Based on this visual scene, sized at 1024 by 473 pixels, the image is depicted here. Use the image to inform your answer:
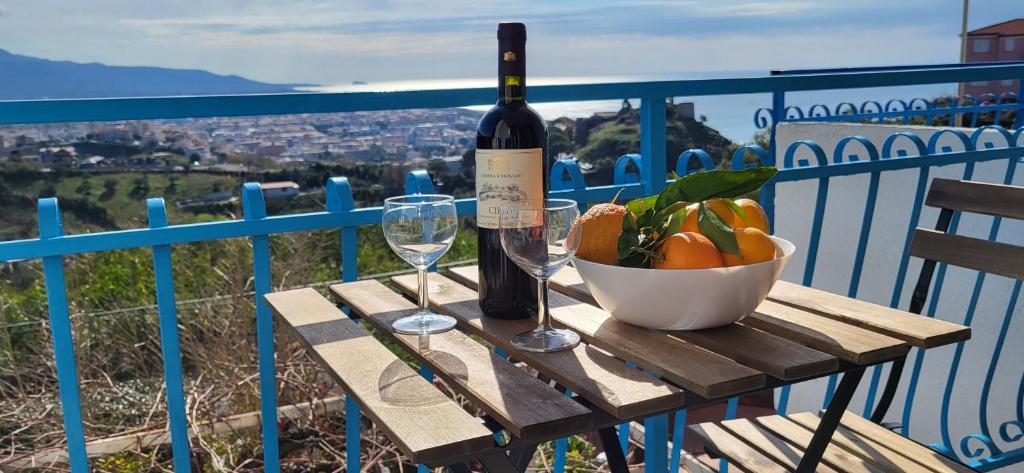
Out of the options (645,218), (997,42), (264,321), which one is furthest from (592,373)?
(997,42)

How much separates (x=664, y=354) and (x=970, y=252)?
3.25 feet

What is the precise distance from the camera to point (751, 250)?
1.06 meters

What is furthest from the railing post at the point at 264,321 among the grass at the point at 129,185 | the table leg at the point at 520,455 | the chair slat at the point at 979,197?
the grass at the point at 129,185

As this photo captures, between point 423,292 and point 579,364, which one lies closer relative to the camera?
point 579,364

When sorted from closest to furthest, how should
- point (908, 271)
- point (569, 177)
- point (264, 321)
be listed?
point (264, 321) < point (569, 177) < point (908, 271)

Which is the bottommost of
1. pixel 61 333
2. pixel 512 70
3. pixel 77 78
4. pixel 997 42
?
pixel 61 333

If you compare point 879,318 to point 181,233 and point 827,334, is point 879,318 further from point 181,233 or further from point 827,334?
point 181,233

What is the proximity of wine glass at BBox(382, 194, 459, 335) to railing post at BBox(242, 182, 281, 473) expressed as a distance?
52cm

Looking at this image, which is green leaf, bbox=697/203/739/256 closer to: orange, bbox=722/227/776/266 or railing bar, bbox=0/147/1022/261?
orange, bbox=722/227/776/266

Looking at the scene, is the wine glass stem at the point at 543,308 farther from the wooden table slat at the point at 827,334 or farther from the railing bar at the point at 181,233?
the railing bar at the point at 181,233

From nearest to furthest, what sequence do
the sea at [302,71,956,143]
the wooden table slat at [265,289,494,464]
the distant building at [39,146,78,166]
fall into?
1. the wooden table slat at [265,289,494,464]
2. the sea at [302,71,956,143]
3. the distant building at [39,146,78,166]

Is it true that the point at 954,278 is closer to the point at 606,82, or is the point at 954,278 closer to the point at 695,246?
the point at 606,82

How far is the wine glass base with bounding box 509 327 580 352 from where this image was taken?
3.40 ft

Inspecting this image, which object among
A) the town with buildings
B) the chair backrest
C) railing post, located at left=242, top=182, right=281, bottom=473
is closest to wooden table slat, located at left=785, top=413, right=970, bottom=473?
the chair backrest
